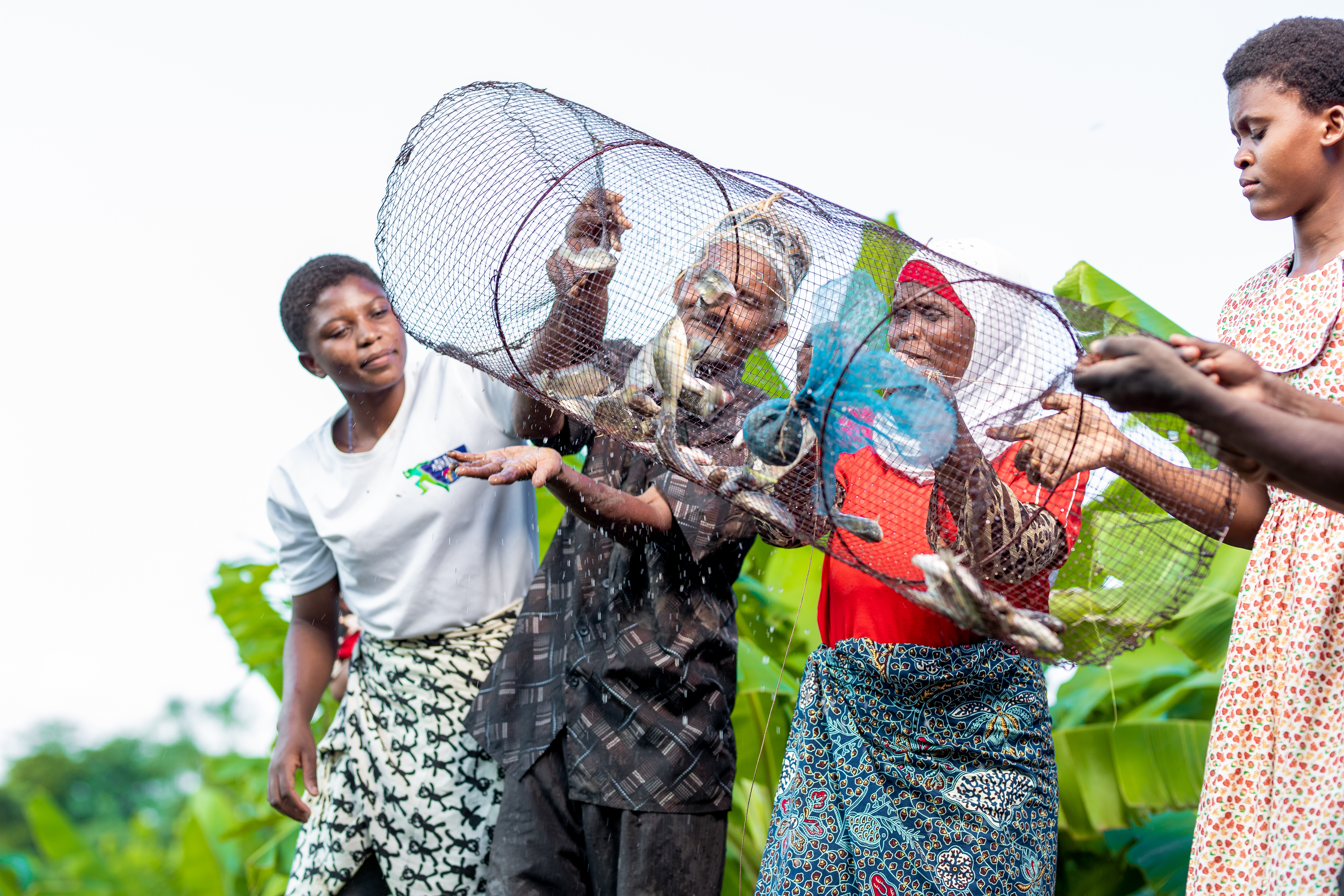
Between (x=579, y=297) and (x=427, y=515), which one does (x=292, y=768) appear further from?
(x=579, y=297)

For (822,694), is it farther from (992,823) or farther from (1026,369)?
(1026,369)

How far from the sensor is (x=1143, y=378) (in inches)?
46.3

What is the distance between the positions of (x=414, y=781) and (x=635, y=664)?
0.56 m

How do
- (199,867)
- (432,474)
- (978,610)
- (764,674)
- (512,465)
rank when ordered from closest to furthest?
(978,610), (512,465), (432,474), (764,674), (199,867)

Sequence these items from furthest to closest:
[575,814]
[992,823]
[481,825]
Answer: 1. [481,825]
2. [575,814]
3. [992,823]

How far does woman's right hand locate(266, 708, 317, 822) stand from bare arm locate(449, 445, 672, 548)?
2.71ft

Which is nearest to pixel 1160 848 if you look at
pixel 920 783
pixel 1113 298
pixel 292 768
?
pixel 1113 298

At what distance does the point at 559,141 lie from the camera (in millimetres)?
2160

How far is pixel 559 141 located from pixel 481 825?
4.18 feet

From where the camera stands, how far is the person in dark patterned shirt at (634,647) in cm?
187

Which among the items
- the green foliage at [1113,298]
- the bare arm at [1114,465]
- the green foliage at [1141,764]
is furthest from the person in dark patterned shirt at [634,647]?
the green foliage at [1113,298]

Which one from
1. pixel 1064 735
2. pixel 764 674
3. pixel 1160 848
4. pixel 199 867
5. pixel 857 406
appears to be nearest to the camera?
pixel 857 406

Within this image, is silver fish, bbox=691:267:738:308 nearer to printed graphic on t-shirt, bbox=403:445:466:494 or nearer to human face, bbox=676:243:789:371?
human face, bbox=676:243:789:371

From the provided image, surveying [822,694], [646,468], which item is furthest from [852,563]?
[646,468]
